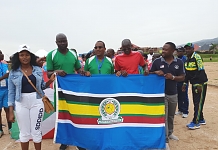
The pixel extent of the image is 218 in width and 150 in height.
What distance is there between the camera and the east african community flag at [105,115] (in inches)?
149

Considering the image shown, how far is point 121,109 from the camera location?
12.6 ft

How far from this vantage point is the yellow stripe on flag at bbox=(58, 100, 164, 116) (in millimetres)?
3809

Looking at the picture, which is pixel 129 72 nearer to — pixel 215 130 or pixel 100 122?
pixel 100 122

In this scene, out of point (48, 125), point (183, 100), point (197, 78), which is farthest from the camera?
point (183, 100)

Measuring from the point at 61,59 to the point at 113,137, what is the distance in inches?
67.8

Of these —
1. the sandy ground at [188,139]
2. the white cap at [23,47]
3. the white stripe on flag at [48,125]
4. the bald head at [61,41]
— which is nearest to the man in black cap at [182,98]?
the sandy ground at [188,139]

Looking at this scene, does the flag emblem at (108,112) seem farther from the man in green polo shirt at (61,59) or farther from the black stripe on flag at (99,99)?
the man in green polo shirt at (61,59)

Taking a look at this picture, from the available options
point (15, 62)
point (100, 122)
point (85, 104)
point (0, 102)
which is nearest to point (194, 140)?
point (100, 122)

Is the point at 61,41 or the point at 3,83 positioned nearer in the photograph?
the point at 61,41

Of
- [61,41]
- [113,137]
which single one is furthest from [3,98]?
[113,137]

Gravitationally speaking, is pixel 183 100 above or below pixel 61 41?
below

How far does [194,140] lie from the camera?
4.61 metres

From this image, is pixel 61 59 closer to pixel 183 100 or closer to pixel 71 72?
pixel 71 72

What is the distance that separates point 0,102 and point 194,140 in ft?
15.2
